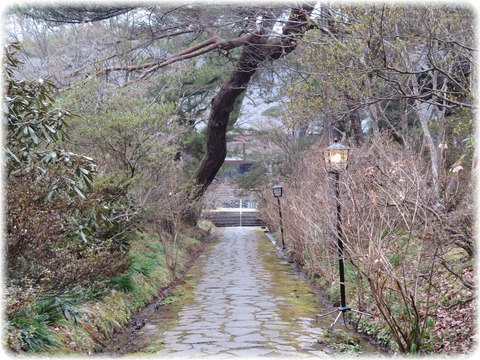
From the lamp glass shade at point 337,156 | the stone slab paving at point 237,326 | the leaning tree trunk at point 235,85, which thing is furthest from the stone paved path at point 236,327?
the leaning tree trunk at point 235,85

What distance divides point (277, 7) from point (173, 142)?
13.3ft

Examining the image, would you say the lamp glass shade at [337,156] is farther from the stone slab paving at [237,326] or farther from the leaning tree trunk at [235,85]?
the leaning tree trunk at [235,85]

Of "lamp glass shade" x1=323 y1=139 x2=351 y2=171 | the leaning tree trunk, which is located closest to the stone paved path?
"lamp glass shade" x1=323 y1=139 x2=351 y2=171

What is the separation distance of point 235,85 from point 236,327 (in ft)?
29.2

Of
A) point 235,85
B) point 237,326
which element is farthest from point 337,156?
point 235,85

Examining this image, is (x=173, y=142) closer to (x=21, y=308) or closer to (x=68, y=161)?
(x=68, y=161)

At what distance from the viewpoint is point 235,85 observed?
14680mm

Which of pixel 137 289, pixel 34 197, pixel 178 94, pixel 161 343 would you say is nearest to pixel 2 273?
pixel 34 197

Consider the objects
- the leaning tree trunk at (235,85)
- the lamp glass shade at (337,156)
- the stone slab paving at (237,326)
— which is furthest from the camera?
the leaning tree trunk at (235,85)

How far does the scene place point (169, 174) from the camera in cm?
1289

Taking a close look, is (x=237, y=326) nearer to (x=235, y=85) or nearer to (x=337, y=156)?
(x=337, y=156)

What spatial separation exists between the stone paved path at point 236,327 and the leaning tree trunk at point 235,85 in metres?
4.41

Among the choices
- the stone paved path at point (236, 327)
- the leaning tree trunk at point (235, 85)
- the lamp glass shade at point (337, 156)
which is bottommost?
the stone paved path at point (236, 327)

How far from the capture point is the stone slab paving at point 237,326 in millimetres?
5824
